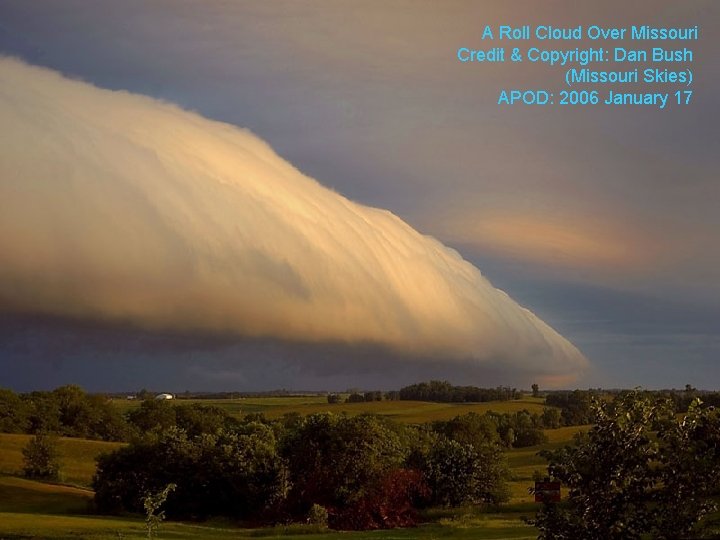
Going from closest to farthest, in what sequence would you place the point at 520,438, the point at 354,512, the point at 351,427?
the point at 354,512
the point at 351,427
the point at 520,438

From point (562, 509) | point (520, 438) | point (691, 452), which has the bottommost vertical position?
point (520, 438)

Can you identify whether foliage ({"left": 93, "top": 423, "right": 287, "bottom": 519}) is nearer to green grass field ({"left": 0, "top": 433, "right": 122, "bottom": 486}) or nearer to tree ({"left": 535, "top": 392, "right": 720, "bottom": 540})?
green grass field ({"left": 0, "top": 433, "right": 122, "bottom": 486})

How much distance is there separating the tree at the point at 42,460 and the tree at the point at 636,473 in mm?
98938

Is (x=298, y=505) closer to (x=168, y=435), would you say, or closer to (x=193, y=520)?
(x=193, y=520)

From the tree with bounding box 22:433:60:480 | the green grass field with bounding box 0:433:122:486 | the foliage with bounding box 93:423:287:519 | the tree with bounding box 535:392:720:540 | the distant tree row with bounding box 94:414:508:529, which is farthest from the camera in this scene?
the green grass field with bounding box 0:433:122:486

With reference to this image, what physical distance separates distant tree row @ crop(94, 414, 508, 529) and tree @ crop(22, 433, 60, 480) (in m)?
24.1

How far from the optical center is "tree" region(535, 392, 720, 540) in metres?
21.2

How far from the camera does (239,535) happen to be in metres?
62.8

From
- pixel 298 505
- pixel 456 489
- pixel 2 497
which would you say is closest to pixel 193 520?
pixel 298 505

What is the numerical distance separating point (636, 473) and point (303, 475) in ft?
213

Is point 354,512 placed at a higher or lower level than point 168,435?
lower

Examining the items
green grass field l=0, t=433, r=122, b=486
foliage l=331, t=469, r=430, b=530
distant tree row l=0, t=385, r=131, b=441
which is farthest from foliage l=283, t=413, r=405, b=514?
distant tree row l=0, t=385, r=131, b=441

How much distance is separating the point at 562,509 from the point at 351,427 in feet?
204

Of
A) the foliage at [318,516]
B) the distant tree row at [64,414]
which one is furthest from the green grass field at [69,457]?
the foliage at [318,516]
